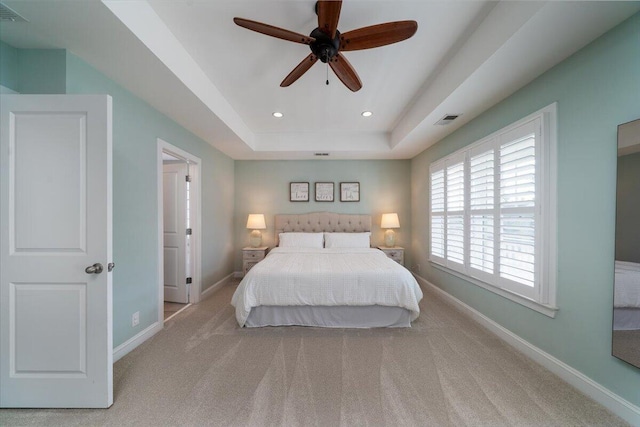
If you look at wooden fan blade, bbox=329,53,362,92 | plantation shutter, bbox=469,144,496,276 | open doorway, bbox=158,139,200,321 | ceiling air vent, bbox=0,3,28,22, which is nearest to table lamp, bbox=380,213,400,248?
plantation shutter, bbox=469,144,496,276

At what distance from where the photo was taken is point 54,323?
158 cm

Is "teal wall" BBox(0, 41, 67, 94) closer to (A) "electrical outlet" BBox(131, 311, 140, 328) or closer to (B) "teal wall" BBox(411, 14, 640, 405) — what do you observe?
(A) "electrical outlet" BBox(131, 311, 140, 328)

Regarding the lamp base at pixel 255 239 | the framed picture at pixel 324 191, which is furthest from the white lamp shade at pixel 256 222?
the framed picture at pixel 324 191

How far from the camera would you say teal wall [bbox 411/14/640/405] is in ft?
4.93

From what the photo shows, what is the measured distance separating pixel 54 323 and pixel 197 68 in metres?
2.42

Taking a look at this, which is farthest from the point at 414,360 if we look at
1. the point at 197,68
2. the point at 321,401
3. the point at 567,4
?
the point at 197,68

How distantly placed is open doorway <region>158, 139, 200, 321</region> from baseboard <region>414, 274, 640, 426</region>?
3.92 metres

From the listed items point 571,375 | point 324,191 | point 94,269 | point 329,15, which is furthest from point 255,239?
point 571,375

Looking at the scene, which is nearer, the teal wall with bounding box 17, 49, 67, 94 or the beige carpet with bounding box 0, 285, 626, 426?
the beige carpet with bounding box 0, 285, 626, 426

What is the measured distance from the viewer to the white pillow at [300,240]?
4406 mm

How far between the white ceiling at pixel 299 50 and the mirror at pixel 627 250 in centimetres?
84

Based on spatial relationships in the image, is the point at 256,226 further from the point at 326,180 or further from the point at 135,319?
the point at 135,319

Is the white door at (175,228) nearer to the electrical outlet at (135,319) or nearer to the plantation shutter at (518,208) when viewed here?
the electrical outlet at (135,319)

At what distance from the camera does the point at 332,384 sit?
181 cm
